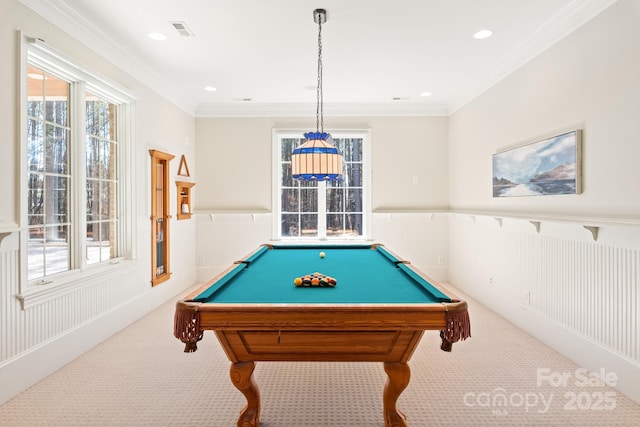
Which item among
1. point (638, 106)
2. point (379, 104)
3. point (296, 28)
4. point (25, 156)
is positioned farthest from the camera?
point (379, 104)

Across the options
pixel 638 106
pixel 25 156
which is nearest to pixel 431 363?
pixel 638 106

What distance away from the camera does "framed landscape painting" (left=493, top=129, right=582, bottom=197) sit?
111 inches

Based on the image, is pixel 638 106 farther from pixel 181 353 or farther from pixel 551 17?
pixel 181 353

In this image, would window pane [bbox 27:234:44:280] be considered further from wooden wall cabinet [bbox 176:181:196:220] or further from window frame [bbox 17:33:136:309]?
wooden wall cabinet [bbox 176:181:196:220]

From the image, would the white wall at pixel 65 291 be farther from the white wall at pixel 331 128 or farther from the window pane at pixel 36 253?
the white wall at pixel 331 128

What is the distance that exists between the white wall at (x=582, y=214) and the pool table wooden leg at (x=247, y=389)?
2.32 m

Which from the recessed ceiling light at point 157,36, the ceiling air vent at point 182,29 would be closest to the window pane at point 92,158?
the recessed ceiling light at point 157,36

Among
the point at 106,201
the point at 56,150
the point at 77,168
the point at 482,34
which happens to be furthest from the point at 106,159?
the point at 482,34

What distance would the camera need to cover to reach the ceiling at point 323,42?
2752mm

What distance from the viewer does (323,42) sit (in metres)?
3.34

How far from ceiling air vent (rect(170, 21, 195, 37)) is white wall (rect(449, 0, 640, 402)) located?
3.11 metres

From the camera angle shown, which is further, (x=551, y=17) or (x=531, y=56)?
(x=531, y=56)

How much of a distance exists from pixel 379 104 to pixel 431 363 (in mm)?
3826

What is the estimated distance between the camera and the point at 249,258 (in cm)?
290
